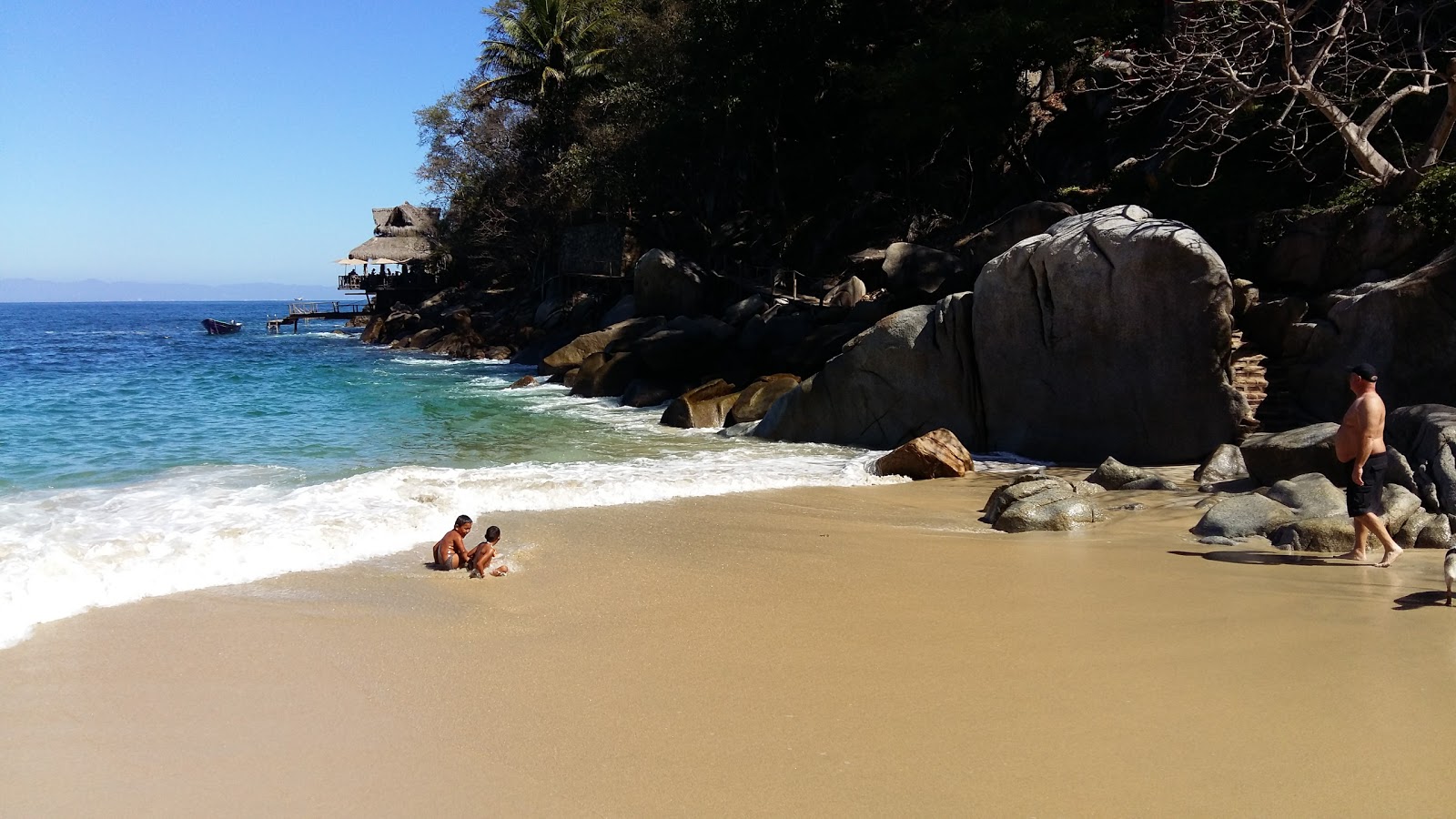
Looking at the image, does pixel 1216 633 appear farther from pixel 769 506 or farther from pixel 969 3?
pixel 969 3

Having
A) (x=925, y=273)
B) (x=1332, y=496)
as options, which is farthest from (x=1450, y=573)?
(x=925, y=273)

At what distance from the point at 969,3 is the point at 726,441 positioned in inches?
548

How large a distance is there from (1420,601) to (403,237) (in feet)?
181

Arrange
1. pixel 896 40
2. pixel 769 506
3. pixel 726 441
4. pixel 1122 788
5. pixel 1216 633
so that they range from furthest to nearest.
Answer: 1. pixel 896 40
2. pixel 726 441
3. pixel 769 506
4. pixel 1216 633
5. pixel 1122 788

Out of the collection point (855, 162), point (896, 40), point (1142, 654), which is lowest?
point (1142, 654)

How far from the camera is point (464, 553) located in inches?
301

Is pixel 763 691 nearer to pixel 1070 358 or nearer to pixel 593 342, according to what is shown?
pixel 1070 358

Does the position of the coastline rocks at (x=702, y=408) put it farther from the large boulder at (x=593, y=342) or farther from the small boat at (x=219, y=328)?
the small boat at (x=219, y=328)

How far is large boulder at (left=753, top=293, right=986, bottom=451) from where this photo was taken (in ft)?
45.0

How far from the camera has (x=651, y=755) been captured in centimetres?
432

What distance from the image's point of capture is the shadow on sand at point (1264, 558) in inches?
280

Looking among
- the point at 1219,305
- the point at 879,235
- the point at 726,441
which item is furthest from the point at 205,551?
the point at 879,235

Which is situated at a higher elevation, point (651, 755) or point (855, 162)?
point (855, 162)

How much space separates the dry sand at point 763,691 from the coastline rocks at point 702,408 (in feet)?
30.8
